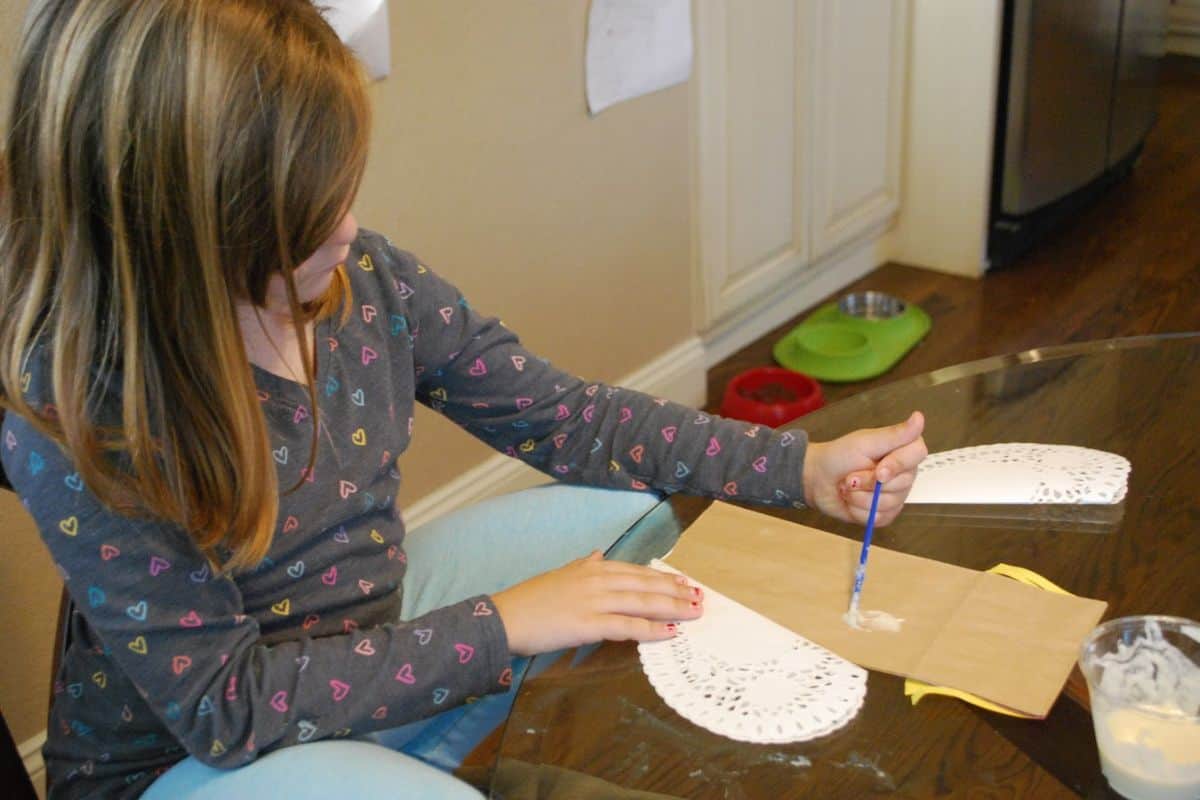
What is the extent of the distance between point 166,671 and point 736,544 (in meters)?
0.43

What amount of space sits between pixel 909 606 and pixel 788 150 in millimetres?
1816

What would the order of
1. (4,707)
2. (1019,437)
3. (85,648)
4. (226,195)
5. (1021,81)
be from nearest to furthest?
(226,195)
(85,648)
(1019,437)
(4,707)
(1021,81)

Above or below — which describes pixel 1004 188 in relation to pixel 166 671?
below

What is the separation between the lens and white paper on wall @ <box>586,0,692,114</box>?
1.97 metres

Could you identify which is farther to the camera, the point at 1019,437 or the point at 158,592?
the point at 1019,437

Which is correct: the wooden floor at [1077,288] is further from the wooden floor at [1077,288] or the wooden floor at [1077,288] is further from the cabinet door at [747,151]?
the cabinet door at [747,151]

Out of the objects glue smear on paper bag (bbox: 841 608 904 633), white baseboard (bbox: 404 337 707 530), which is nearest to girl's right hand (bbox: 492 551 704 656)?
glue smear on paper bag (bbox: 841 608 904 633)

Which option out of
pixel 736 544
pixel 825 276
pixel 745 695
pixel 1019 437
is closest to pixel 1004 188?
pixel 825 276

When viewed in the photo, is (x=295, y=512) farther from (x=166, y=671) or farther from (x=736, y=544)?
(x=736, y=544)

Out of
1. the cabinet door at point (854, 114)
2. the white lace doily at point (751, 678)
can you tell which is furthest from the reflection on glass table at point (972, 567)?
the cabinet door at point (854, 114)

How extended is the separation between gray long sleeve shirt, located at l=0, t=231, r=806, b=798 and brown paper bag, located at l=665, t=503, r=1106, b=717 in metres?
0.10

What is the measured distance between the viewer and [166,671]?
35.2 inches

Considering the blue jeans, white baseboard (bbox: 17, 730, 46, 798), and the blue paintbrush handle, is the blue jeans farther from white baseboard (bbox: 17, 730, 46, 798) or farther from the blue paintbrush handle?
white baseboard (bbox: 17, 730, 46, 798)

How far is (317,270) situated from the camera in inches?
36.6
